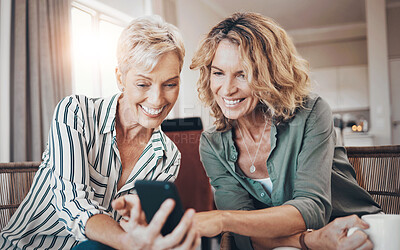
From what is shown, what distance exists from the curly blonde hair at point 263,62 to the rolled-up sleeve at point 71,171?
218 millimetres

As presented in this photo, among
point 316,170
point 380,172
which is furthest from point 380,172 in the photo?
point 316,170

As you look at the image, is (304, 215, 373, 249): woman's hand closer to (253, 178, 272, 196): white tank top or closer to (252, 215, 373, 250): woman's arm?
(252, 215, 373, 250): woman's arm

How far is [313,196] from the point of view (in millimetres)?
560

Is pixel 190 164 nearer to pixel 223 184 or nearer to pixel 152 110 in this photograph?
pixel 223 184

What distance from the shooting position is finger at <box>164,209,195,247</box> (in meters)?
0.35

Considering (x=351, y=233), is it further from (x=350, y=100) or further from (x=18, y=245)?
(x=350, y=100)

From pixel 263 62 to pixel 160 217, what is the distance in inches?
13.4

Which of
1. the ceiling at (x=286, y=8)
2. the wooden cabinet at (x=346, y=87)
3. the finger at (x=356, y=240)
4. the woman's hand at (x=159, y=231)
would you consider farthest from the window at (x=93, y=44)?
the wooden cabinet at (x=346, y=87)

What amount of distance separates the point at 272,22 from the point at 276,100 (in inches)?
5.3

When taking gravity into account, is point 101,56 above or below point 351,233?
above

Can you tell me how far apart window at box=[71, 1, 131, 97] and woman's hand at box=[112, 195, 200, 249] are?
323mm

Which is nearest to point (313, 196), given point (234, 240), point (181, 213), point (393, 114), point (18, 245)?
point (234, 240)

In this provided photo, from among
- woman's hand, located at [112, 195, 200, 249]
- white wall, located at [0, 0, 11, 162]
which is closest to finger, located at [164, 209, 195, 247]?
woman's hand, located at [112, 195, 200, 249]

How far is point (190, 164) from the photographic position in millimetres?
873
